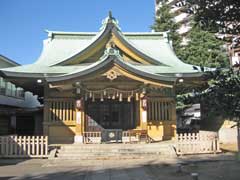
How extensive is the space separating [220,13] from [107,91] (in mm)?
16555

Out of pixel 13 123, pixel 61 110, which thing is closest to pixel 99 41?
pixel 61 110

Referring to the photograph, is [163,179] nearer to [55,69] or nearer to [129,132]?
[129,132]

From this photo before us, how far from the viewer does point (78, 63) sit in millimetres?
23844

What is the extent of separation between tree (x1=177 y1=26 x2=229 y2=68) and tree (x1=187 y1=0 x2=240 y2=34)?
25.1 meters

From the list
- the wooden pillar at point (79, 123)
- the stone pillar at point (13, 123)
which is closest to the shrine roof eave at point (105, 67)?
the wooden pillar at point (79, 123)

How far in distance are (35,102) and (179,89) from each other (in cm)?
2112

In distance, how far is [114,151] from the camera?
18297 millimetres

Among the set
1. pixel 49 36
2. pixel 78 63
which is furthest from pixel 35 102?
pixel 78 63

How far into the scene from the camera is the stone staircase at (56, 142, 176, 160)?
17.8m

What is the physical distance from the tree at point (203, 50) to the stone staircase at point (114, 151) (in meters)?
13.5

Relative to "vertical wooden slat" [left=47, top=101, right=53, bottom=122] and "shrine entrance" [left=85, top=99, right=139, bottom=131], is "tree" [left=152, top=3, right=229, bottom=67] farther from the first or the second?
"vertical wooden slat" [left=47, top=101, right=53, bottom=122]

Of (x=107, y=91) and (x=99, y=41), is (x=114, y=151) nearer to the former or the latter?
(x=107, y=91)

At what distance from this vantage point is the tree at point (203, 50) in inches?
1221

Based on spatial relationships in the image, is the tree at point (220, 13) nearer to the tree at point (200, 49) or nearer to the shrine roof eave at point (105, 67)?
the shrine roof eave at point (105, 67)
